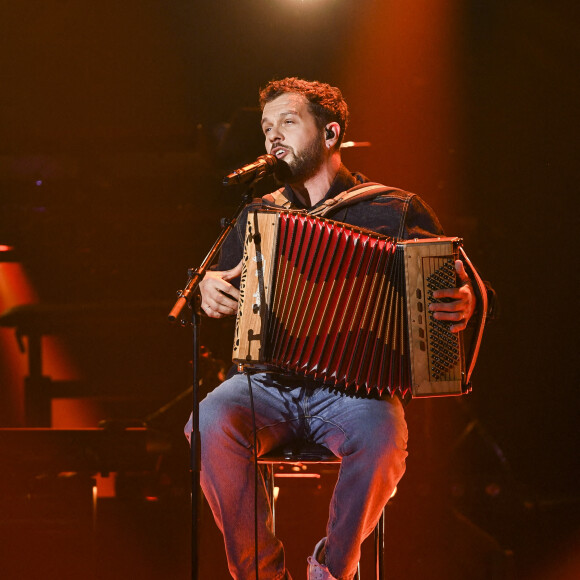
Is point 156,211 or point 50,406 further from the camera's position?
point 50,406

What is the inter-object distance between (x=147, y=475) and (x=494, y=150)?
121 inches

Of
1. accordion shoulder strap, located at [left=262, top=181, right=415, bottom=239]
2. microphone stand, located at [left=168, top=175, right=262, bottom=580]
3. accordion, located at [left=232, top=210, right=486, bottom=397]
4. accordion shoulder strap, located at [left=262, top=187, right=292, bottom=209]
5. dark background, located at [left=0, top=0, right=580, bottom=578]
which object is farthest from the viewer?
dark background, located at [left=0, top=0, right=580, bottom=578]

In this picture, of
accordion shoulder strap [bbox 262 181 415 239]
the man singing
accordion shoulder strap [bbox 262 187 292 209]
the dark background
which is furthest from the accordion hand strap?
the dark background

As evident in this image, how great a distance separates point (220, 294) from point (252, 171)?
0.44 metres

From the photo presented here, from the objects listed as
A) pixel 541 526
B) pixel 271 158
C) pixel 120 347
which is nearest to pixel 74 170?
pixel 120 347

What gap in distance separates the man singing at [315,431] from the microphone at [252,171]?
8.5 inches

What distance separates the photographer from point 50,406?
5.64 meters

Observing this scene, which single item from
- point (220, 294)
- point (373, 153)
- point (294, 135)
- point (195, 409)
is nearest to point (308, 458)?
point (195, 409)

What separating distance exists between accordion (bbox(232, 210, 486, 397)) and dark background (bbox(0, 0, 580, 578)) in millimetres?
1998

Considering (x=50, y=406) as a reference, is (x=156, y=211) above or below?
above

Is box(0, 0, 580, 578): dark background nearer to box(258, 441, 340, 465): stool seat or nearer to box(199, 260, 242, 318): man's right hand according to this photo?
box(258, 441, 340, 465): stool seat

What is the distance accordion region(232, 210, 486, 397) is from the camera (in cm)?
215

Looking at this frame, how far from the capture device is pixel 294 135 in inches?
108

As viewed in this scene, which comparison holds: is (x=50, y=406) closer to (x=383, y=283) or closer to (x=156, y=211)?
(x=156, y=211)
